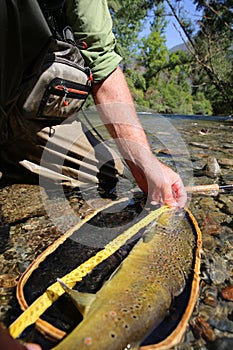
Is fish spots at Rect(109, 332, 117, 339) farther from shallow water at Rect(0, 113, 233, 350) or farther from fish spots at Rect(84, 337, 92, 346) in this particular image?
shallow water at Rect(0, 113, 233, 350)

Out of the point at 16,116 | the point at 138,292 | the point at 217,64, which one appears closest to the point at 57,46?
the point at 16,116

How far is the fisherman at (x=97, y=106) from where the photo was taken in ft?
5.19

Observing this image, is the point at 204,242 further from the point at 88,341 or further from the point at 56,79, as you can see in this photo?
the point at 56,79

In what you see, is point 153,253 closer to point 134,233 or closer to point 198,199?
point 134,233

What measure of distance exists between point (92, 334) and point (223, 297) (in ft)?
2.07

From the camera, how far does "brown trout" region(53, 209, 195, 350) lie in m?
0.77

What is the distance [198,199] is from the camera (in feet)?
7.32

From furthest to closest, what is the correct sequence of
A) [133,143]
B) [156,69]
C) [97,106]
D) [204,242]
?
[156,69] → [97,106] → [133,143] → [204,242]

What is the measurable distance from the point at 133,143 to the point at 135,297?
1.22 m

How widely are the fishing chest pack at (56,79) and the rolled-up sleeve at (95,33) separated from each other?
7 centimetres

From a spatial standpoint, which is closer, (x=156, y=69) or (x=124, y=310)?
(x=124, y=310)

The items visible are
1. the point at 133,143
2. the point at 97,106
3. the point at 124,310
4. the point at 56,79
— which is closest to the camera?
the point at 124,310

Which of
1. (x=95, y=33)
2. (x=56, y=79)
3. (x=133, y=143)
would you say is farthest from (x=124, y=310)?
(x=95, y=33)

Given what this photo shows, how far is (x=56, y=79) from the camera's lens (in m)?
1.89
